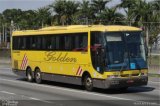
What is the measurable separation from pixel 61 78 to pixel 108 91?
10.9 feet

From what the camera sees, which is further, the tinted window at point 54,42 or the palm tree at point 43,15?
the palm tree at point 43,15

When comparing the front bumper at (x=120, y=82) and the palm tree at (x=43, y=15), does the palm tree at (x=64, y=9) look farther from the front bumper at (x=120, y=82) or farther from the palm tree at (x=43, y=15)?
the front bumper at (x=120, y=82)

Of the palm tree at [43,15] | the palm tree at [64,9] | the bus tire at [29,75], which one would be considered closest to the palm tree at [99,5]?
the palm tree at [64,9]

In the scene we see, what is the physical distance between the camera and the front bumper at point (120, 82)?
19.3 meters

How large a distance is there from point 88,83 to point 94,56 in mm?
1298

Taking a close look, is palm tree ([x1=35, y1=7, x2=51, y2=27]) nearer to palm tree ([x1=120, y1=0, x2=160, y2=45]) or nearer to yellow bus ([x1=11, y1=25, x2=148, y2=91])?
palm tree ([x1=120, y1=0, x2=160, y2=45])

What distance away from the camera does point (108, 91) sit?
68.8ft

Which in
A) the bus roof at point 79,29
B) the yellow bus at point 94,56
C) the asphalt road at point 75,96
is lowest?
the asphalt road at point 75,96

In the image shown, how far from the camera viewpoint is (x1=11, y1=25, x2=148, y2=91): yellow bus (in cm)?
1959

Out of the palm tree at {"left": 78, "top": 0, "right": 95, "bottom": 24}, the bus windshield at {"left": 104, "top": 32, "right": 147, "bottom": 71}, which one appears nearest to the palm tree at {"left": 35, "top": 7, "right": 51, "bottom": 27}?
the palm tree at {"left": 78, "top": 0, "right": 95, "bottom": 24}

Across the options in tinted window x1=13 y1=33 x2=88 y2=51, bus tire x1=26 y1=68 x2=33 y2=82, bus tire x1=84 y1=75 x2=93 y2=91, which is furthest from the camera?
bus tire x1=26 y1=68 x2=33 y2=82

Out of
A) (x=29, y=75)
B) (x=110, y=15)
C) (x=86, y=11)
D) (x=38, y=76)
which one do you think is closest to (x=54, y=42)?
(x=38, y=76)

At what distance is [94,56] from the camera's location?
20.3 m

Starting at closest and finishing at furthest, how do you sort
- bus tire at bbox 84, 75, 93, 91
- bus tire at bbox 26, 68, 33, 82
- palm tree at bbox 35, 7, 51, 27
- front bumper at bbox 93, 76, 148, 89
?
front bumper at bbox 93, 76, 148, 89 → bus tire at bbox 84, 75, 93, 91 → bus tire at bbox 26, 68, 33, 82 → palm tree at bbox 35, 7, 51, 27
